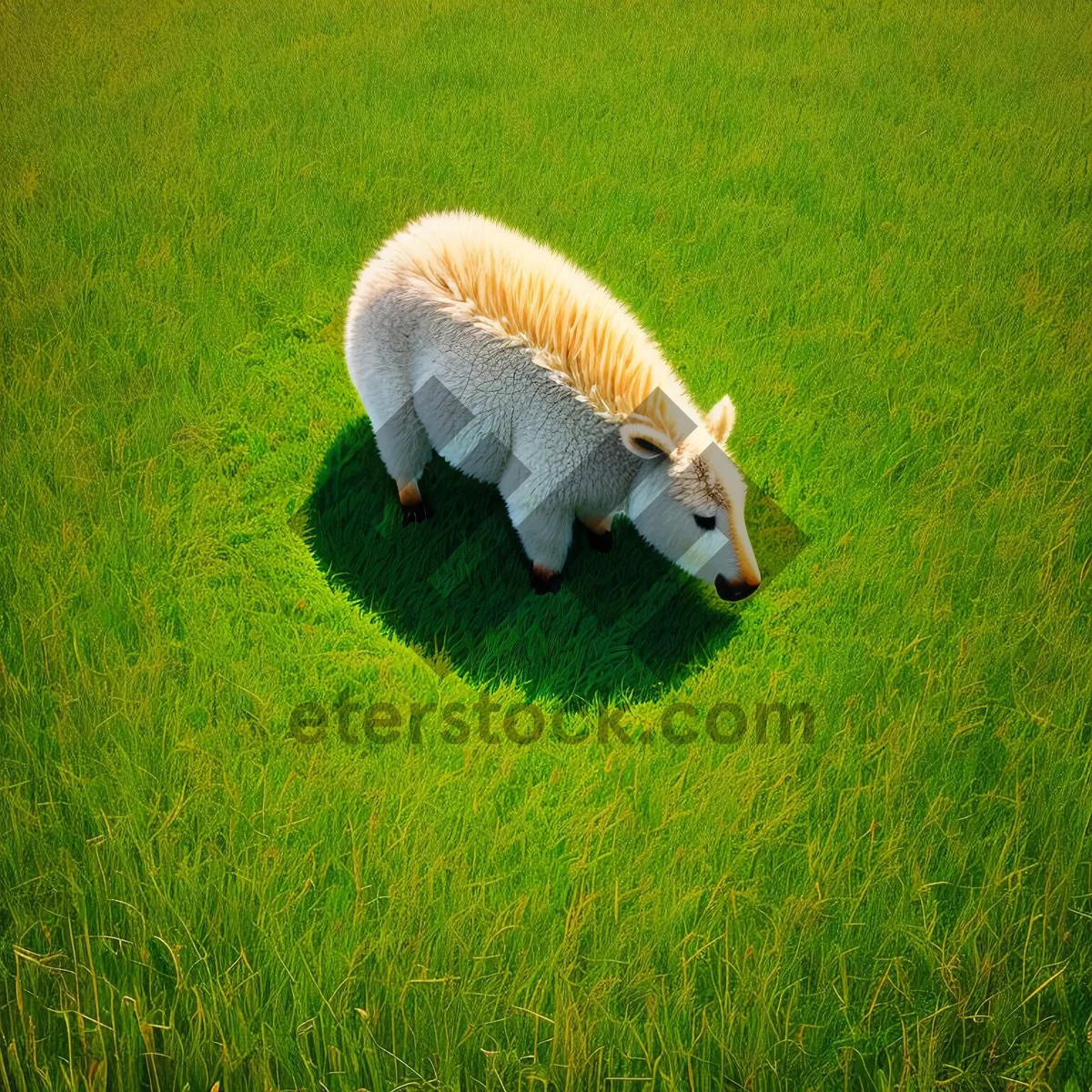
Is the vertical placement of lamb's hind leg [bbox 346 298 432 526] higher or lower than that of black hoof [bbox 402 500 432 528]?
higher

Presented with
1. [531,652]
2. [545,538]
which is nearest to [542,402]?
[545,538]

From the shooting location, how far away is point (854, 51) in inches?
344

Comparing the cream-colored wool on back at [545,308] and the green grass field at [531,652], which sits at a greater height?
the cream-colored wool on back at [545,308]

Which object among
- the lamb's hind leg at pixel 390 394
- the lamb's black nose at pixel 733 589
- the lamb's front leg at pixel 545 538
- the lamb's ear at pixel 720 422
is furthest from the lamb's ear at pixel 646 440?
the lamb's hind leg at pixel 390 394

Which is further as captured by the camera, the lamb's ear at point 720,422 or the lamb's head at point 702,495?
the lamb's ear at point 720,422

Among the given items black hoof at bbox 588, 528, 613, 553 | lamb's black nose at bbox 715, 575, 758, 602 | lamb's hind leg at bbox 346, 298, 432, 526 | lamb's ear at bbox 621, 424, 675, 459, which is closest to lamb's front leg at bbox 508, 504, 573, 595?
black hoof at bbox 588, 528, 613, 553

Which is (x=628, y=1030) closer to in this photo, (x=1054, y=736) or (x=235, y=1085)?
(x=235, y=1085)

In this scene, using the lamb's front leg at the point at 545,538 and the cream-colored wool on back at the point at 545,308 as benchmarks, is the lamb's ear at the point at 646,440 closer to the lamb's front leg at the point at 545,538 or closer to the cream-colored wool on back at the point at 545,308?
the cream-colored wool on back at the point at 545,308

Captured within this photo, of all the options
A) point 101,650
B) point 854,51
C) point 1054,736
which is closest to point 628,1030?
point 1054,736

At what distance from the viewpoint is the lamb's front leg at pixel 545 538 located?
3521 millimetres

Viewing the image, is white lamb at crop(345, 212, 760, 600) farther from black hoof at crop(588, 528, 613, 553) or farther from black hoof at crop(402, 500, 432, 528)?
black hoof at crop(402, 500, 432, 528)

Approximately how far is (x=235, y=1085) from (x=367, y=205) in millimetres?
5492

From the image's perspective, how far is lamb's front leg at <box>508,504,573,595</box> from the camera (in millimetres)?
3521

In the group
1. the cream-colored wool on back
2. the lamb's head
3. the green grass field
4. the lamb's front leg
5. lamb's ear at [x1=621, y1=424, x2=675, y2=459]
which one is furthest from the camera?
the lamb's front leg
